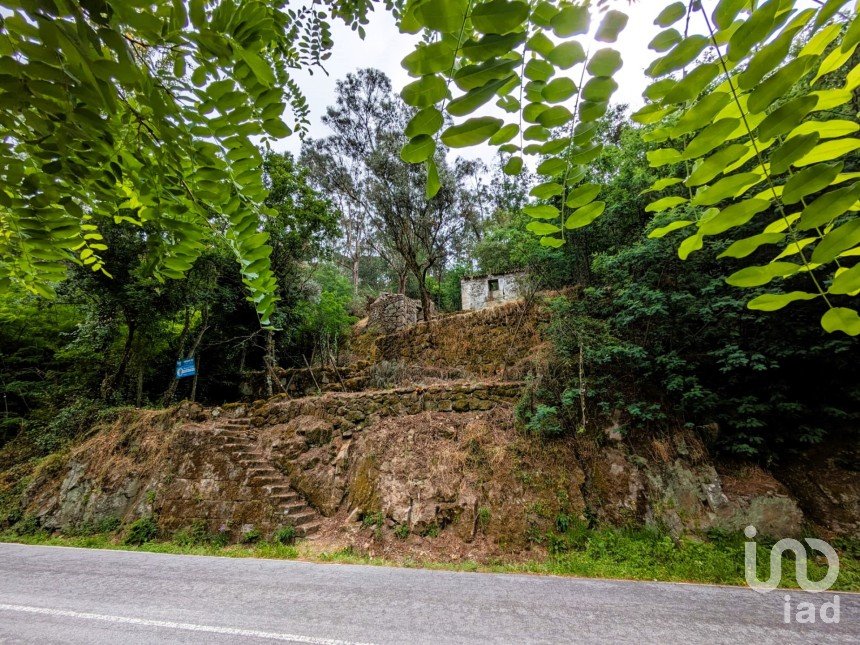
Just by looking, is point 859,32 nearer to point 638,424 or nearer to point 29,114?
point 29,114

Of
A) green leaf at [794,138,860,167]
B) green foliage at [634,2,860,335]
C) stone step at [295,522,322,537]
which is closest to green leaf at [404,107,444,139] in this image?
green foliage at [634,2,860,335]

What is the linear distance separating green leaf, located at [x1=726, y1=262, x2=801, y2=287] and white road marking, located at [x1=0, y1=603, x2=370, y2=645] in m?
3.03

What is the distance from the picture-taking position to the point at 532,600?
310 centimetres

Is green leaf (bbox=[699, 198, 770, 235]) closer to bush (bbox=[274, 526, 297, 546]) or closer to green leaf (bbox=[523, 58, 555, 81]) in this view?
green leaf (bbox=[523, 58, 555, 81])

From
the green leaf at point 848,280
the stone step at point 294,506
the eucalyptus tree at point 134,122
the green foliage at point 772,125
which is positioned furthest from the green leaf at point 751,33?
the stone step at point 294,506

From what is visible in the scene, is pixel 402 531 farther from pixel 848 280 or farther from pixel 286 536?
pixel 848 280

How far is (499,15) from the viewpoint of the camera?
1.52ft

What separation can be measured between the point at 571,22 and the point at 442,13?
213 mm

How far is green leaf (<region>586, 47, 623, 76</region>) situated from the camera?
1.80ft

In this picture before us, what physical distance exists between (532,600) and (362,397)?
460 centimetres

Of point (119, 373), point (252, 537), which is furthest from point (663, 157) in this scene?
point (119, 373)

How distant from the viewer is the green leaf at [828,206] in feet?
1.60

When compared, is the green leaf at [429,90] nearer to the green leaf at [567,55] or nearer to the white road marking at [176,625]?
the green leaf at [567,55]

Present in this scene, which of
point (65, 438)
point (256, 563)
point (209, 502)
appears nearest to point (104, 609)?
point (256, 563)
